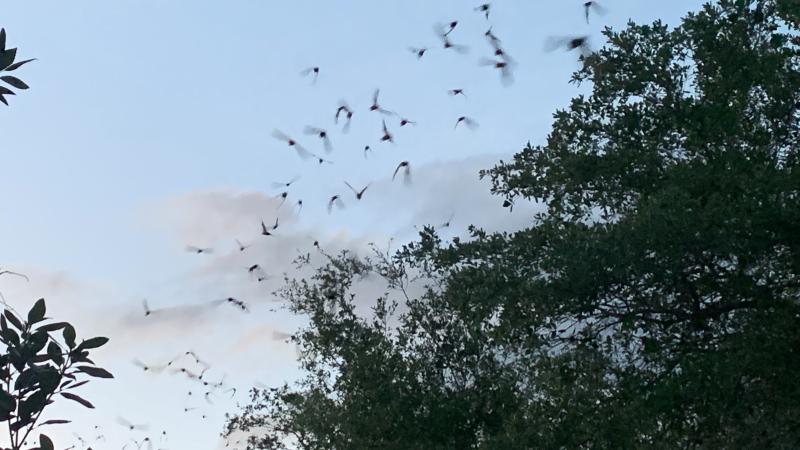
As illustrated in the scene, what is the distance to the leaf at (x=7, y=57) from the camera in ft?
27.5

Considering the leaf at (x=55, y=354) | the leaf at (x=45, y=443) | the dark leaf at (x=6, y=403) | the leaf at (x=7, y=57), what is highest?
the leaf at (x=7, y=57)

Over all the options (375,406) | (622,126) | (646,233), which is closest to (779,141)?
(622,126)

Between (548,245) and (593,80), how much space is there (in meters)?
4.41

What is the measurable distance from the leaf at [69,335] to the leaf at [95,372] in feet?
0.73

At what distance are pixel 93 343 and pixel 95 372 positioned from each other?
257mm

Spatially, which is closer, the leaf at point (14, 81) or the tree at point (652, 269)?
the leaf at point (14, 81)

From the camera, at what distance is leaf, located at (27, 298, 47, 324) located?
335 inches

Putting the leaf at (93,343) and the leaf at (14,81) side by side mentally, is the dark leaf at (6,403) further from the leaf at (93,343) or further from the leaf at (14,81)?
the leaf at (14,81)

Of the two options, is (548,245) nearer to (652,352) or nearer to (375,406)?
(652,352)

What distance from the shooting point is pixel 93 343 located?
843 centimetres

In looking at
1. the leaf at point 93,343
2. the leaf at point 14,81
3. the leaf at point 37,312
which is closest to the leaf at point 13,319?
the leaf at point 37,312

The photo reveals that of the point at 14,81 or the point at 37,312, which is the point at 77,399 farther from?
the point at 14,81

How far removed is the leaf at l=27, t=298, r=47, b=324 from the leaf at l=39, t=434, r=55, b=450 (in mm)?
1009

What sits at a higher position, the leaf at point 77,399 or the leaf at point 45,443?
the leaf at point 77,399
